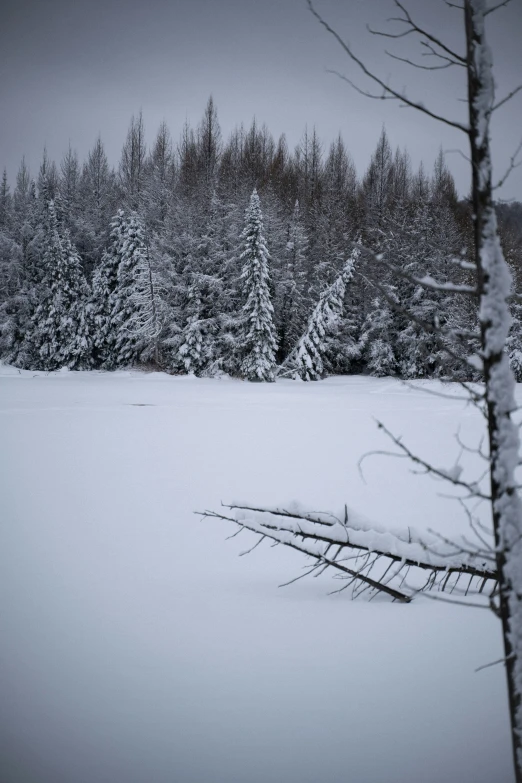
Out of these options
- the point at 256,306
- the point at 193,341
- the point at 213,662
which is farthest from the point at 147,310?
the point at 213,662

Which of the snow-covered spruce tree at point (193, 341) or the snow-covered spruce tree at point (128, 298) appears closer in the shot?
the snow-covered spruce tree at point (193, 341)

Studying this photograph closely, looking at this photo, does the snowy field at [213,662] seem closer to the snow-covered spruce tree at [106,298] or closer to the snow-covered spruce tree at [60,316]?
the snow-covered spruce tree at [106,298]

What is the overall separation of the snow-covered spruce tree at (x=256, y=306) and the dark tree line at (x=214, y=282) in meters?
0.07

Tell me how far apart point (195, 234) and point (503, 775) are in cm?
2787

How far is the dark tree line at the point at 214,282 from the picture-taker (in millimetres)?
24469

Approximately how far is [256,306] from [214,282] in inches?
125

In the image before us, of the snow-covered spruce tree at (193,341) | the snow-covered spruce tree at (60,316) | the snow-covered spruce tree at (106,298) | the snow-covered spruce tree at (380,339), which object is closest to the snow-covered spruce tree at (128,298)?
the snow-covered spruce tree at (106,298)

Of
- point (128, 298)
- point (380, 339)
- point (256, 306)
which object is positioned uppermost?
point (128, 298)

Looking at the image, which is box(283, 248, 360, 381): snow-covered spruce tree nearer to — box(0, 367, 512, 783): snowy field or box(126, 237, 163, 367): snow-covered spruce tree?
box(126, 237, 163, 367): snow-covered spruce tree

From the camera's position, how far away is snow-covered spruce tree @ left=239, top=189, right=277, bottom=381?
23922mm

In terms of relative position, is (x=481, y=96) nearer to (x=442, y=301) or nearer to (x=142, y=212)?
(x=442, y=301)

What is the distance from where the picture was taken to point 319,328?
80.5ft

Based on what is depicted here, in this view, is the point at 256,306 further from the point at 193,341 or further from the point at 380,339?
the point at 380,339

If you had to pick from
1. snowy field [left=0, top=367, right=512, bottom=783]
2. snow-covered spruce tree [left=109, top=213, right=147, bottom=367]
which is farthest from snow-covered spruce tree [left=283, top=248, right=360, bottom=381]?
snowy field [left=0, top=367, right=512, bottom=783]
